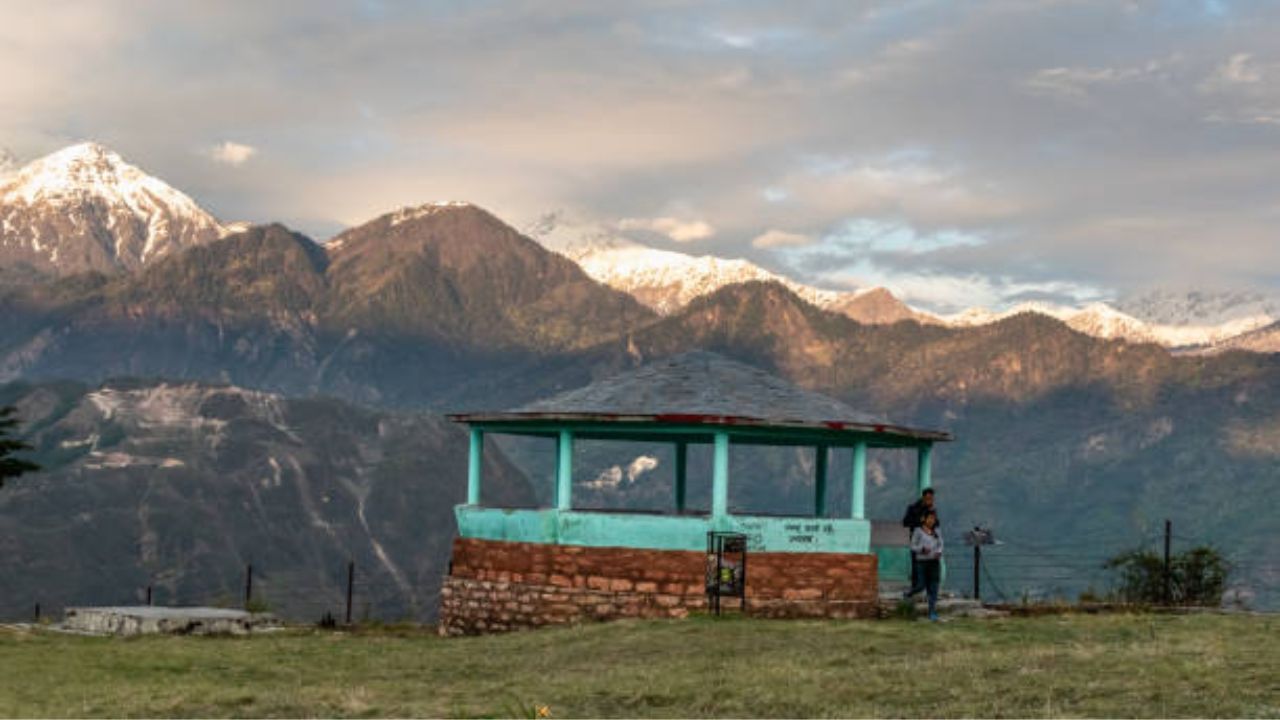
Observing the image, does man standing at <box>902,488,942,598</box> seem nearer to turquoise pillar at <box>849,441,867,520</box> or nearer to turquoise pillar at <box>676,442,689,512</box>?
turquoise pillar at <box>849,441,867,520</box>

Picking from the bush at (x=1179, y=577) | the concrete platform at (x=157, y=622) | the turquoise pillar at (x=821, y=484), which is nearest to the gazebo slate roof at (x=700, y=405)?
the turquoise pillar at (x=821, y=484)

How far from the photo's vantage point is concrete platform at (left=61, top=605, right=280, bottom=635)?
1077 inches

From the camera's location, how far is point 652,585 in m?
27.0

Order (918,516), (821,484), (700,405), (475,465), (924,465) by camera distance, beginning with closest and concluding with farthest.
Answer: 1. (918,516)
2. (700,405)
3. (924,465)
4. (475,465)
5. (821,484)

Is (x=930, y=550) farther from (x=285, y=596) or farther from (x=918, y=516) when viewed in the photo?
(x=285, y=596)

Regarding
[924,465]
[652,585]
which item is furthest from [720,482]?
[924,465]

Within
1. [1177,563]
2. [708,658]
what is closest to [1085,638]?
[708,658]

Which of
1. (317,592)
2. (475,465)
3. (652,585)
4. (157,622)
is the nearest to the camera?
(652,585)

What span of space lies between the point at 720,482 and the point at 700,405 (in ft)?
4.79

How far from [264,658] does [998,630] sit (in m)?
10.4

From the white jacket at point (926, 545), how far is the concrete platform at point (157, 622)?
12124 mm

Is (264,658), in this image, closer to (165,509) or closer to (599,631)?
(599,631)

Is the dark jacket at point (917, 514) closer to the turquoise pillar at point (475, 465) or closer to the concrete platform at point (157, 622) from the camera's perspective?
the turquoise pillar at point (475, 465)

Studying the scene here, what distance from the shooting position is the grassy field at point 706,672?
14188mm
